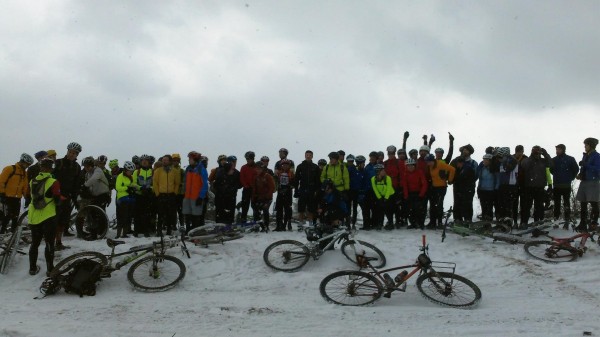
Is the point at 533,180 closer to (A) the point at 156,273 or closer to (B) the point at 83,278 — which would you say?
(A) the point at 156,273

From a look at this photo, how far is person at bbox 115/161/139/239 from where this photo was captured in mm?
11492

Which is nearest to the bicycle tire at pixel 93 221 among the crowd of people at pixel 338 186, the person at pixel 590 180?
the crowd of people at pixel 338 186

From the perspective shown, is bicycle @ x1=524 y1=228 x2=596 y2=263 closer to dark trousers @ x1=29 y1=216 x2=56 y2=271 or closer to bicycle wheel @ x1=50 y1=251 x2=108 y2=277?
bicycle wheel @ x1=50 y1=251 x2=108 y2=277

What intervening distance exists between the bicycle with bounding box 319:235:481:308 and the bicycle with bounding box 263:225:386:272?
1802 millimetres

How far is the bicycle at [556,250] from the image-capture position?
32.0ft

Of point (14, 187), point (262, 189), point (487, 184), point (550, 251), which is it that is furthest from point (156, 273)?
point (487, 184)

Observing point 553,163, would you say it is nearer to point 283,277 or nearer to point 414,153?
point 414,153

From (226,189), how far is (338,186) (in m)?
2.92

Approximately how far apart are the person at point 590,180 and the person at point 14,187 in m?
13.5

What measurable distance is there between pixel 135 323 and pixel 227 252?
3.80 m

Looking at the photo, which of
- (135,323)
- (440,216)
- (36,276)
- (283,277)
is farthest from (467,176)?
(36,276)

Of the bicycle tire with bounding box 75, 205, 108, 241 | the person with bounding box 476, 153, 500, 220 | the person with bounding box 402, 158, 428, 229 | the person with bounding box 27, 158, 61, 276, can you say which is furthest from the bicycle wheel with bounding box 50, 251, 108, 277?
the person with bounding box 476, 153, 500, 220

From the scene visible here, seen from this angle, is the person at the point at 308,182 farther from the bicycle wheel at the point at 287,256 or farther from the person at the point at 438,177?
the person at the point at 438,177

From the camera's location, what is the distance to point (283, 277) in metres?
9.26
